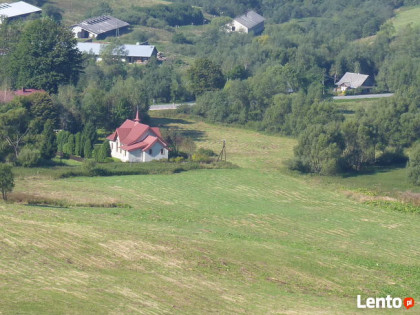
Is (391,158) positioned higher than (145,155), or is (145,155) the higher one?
(145,155)

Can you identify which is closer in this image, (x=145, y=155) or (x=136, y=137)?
(x=145, y=155)

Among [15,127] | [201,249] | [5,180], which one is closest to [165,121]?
[15,127]

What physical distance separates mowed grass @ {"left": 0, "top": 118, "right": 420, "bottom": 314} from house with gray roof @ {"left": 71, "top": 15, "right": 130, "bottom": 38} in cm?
5884

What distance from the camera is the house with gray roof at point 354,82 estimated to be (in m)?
85.6

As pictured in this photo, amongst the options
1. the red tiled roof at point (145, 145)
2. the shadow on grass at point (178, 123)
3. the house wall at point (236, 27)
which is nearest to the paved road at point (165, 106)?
the shadow on grass at point (178, 123)

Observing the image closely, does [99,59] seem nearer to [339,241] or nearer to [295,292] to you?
[339,241]

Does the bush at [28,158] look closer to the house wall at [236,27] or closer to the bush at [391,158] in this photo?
the bush at [391,158]

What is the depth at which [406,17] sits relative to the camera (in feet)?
393

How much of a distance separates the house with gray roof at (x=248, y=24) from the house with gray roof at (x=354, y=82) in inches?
1123

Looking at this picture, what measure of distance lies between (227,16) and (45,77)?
203ft

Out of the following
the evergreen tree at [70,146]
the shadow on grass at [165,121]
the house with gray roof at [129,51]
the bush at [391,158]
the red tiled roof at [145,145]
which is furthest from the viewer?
the house with gray roof at [129,51]

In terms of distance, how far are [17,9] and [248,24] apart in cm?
3422

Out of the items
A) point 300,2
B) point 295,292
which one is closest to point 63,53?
point 295,292

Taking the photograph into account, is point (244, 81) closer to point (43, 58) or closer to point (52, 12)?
point (43, 58)
